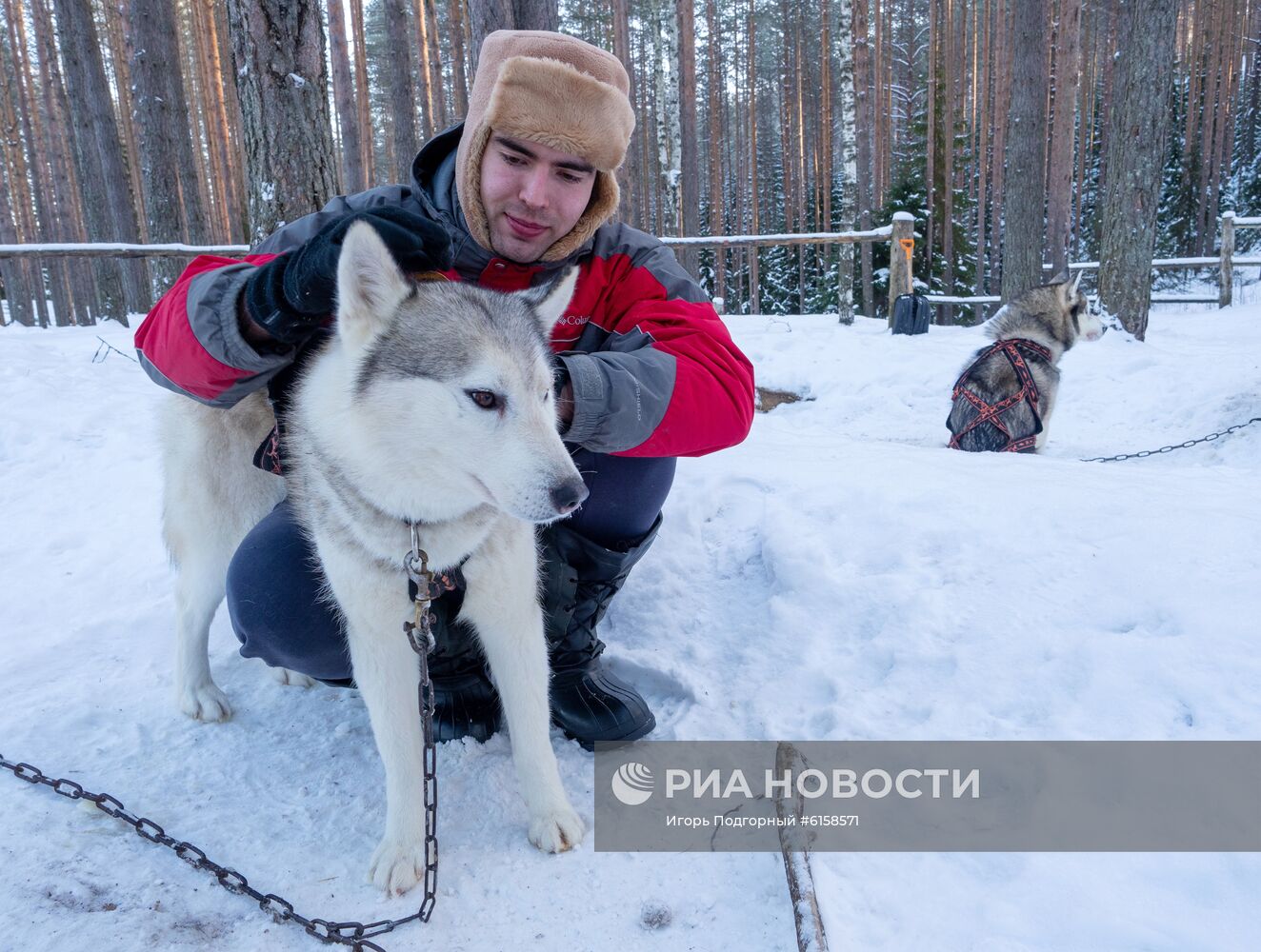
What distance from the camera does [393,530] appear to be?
1543mm

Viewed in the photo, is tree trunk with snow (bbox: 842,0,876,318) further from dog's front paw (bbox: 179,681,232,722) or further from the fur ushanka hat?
dog's front paw (bbox: 179,681,232,722)

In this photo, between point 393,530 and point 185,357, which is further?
point 185,357

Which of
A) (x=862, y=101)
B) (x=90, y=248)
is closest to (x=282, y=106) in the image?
(x=90, y=248)

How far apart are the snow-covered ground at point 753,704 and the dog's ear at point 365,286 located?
1.12 m

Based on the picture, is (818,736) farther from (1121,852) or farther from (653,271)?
(653,271)

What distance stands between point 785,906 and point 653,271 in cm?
152

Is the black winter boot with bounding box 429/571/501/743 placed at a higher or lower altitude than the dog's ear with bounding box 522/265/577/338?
lower

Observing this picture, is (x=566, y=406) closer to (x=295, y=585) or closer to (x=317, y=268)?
(x=317, y=268)

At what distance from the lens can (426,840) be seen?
4.89ft

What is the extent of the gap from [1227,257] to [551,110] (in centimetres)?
1368

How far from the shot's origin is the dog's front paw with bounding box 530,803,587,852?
1619mm

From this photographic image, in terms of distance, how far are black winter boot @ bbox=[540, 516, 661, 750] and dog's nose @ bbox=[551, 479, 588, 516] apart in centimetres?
65

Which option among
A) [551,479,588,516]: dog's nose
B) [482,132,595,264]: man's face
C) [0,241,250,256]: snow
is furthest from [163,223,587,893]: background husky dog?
[0,241,250,256]: snow

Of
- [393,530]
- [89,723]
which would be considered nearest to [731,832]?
[393,530]
